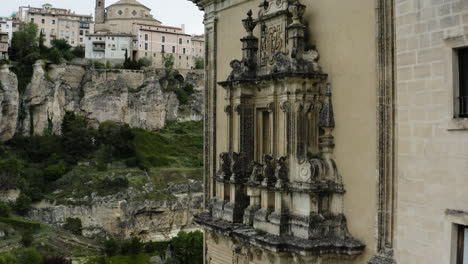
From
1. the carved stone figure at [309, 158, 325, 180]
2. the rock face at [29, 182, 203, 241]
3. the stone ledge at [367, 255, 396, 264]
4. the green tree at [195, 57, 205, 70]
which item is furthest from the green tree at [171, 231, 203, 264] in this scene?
the green tree at [195, 57, 205, 70]

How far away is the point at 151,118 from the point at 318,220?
5511 centimetres

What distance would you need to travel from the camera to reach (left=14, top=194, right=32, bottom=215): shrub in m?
43.6

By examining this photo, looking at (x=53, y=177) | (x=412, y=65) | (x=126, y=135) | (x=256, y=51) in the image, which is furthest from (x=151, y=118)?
(x=412, y=65)

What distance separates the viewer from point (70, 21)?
84.3 m

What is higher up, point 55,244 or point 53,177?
point 53,177

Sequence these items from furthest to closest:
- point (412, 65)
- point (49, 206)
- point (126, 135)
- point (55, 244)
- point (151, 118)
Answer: point (151, 118) → point (126, 135) → point (49, 206) → point (55, 244) → point (412, 65)

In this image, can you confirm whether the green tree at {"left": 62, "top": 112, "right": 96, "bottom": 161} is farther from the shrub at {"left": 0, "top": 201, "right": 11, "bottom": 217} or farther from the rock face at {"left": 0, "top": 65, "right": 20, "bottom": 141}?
the shrub at {"left": 0, "top": 201, "right": 11, "bottom": 217}

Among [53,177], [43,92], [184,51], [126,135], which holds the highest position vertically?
[184,51]

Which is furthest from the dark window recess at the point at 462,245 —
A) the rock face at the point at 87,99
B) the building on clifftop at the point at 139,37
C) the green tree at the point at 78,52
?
the green tree at the point at 78,52

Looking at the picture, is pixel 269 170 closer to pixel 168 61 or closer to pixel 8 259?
pixel 8 259

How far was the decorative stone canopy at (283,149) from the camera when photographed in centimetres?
840

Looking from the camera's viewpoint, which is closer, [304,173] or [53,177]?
[304,173]

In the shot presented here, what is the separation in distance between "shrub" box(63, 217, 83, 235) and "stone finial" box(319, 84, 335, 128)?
1487 inches

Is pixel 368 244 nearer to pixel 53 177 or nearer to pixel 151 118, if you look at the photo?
pixel 53 177
